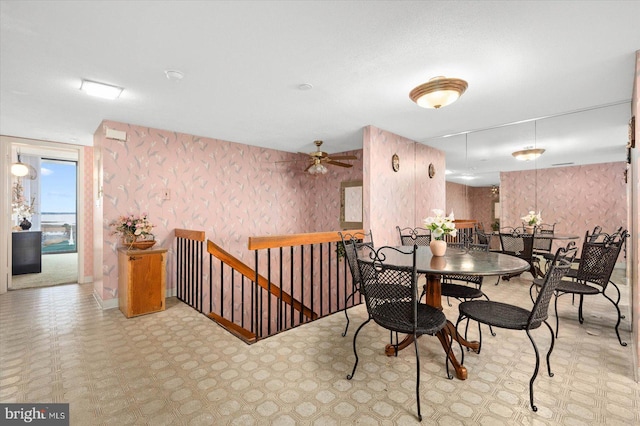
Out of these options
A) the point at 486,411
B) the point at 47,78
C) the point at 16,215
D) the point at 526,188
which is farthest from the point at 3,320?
the point at 526,188

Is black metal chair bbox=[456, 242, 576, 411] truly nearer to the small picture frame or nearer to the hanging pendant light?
the hanging pendant light

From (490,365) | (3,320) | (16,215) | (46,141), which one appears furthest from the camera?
(16,215)

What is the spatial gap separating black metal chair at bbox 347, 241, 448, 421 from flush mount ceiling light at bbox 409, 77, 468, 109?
5.21 ft

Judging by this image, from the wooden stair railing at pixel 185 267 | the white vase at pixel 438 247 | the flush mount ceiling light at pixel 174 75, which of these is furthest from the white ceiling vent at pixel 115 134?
the white vase at pixel 438 247

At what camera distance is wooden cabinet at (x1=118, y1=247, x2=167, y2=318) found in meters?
3.40

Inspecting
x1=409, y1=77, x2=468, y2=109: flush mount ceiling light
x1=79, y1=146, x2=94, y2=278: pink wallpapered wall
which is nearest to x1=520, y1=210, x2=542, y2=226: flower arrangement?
x1=409, y1=77, x2=468, y2=109: flush mount ceiling light

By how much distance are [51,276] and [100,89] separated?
4878mm

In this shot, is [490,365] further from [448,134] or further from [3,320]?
[3,320]

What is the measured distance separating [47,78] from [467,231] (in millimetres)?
5502

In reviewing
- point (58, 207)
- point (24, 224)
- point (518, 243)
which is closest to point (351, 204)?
point (518, 243)

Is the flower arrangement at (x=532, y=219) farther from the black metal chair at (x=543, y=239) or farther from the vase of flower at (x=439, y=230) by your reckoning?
the vase of flower at (x=439, y=230)

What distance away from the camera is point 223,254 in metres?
3.54

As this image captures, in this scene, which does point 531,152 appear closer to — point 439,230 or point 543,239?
point 543,239

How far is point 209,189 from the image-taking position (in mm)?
4832
